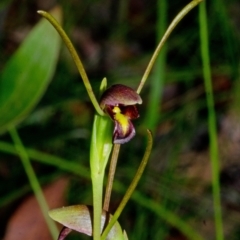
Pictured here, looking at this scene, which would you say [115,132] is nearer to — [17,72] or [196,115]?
[17,72]

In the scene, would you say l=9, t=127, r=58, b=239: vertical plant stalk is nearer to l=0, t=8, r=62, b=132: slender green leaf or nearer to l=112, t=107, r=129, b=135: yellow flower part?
l=0, t=8, r=62, b=132: slender green leaf

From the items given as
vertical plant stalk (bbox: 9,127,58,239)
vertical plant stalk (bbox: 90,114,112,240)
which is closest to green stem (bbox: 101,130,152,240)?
vertical plant stalk (bbox: 90,114,112,240)

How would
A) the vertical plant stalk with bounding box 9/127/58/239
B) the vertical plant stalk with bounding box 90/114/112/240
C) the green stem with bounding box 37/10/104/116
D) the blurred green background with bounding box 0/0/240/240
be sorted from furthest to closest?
the blurred green background with bounding box 0/0/240/240 → the vertical plant stalk with bounding box 9/127/58/239 → the vertical plant stalk with bounding box 90/114/112/240 → the green stem with bounding box 37/10/104/116

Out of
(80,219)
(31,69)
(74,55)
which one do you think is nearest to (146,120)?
(31,69)

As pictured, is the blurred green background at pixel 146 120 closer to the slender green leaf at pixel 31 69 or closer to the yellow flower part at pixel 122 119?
the slender green leaf at pixel 31 69

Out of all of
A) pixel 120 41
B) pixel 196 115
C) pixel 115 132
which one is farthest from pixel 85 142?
pixel 115 132

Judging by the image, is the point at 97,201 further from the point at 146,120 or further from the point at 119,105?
the point at 146,120

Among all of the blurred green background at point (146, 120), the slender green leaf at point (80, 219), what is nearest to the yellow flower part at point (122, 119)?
the slender green leaf at point (80, 219)
